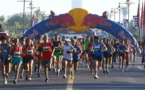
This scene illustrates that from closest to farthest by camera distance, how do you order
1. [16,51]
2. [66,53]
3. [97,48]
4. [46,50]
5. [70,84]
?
[70,84]
[16,51]
[46,50]
[66,53]
[97,48]

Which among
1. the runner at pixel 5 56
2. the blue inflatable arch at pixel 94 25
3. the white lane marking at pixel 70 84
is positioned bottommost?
the white lane marking at pixel 70 84

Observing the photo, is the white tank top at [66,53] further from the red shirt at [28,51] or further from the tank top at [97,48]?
the red shirt at [28,51]

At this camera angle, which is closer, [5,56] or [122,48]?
[5,56]


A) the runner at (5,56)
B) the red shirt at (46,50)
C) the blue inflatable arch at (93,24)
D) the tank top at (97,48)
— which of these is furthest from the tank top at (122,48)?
the blue inflatable arch at (93,24)

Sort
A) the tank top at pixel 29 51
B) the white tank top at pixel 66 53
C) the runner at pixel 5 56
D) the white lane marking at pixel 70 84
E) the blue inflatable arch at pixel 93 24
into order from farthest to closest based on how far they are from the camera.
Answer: the blue inflatable arch at pixel 93 24 → the white tank top at pixel 66 53 → the tank top at pixel 29 51 → the runner at pixel 5 56 → the white lane marking at pixel 70 84

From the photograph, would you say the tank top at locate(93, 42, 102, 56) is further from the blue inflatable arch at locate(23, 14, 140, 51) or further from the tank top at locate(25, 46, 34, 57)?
the blue inflatable arch at locate(23, 14, 140, 51)

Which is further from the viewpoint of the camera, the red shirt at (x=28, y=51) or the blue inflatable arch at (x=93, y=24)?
the blue inflatable arch at (x=93, y=24)

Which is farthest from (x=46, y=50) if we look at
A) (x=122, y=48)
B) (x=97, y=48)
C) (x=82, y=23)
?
(x=82, y=23)

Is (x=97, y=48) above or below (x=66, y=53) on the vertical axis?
above

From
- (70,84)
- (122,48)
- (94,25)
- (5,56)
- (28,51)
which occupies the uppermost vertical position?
(94,25)

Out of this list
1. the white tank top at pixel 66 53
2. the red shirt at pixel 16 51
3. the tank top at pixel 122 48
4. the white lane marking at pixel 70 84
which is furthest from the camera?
the tank top at pixel 122 48

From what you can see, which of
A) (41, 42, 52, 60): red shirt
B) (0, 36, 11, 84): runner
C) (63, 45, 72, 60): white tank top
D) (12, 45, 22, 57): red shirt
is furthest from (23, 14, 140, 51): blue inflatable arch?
(0, 36, 11, 84): runner

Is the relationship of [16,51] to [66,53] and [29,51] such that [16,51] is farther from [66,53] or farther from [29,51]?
[66,53]

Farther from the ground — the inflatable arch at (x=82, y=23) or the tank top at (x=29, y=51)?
the inflatable arch at (x=82, y=23)
